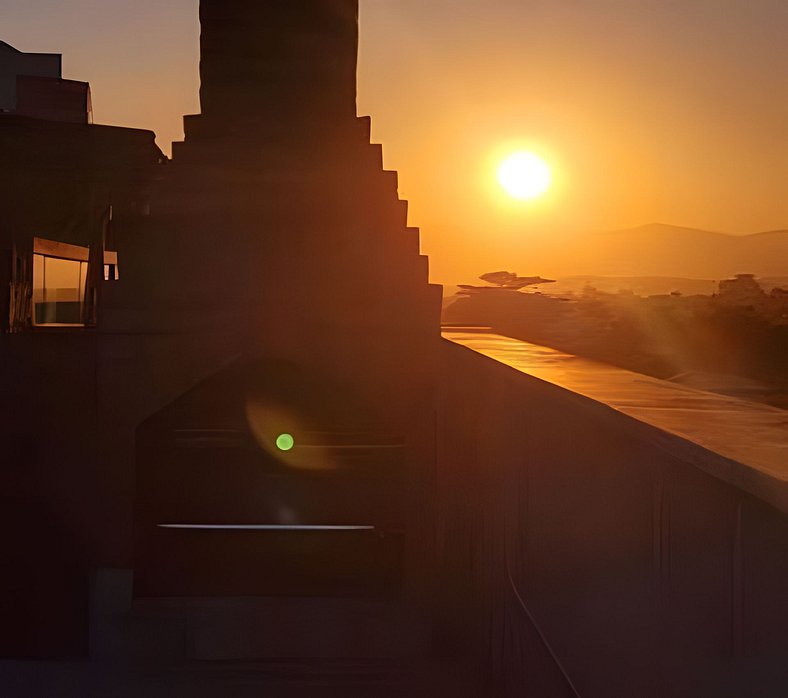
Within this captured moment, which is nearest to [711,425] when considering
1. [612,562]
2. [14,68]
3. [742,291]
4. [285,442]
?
[612,562]

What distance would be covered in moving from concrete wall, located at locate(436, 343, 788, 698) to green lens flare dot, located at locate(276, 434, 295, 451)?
804 cm

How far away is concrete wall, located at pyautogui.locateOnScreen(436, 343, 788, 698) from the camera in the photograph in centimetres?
214

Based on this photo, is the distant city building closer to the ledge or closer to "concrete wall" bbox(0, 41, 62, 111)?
the ledge

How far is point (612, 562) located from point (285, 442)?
1196 centimetres

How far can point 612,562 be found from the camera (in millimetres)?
3332

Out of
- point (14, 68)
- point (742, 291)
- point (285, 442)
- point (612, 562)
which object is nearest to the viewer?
point (612, 562)

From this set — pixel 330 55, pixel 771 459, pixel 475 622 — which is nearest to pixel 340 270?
pixel 330 55

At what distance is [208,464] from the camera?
14664mm

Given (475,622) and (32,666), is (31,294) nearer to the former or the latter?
(32,666)

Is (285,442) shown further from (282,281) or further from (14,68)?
(14,68)

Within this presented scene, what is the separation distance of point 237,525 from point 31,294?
5.32m

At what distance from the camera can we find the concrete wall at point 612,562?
7.03 feet

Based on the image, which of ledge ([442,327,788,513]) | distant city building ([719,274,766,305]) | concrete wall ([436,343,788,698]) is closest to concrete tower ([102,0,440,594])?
distant city building ([719,274,766,305])

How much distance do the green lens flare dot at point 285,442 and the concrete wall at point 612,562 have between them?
26.4 ft
